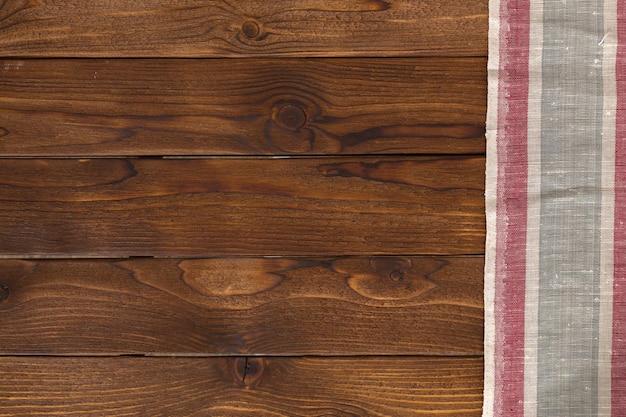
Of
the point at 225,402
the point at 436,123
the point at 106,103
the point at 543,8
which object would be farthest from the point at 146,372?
the point at 543,8

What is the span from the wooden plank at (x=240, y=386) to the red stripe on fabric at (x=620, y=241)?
0.12 metres

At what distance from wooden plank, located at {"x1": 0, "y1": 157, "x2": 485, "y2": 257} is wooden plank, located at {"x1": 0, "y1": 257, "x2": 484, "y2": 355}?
0.05ft

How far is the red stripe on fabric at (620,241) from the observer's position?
1.86 ft

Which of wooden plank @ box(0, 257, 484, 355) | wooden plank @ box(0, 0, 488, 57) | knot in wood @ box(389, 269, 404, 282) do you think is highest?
wooden plank @ box(0, 0, 488, 57)

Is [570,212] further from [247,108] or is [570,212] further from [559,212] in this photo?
[247,108]

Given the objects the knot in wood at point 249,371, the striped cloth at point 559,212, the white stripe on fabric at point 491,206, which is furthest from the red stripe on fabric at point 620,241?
the knot in wood at point 249,371

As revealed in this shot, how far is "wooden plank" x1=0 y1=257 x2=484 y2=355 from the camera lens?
0.59m

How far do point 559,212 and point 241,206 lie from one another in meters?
0.29

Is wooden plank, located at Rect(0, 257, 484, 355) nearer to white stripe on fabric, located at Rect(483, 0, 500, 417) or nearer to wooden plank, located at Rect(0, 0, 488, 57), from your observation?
white stripe on fabric, located at Rect(483, 0, 500, 417)

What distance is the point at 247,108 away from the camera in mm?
590

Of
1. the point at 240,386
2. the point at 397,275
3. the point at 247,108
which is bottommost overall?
the point at 240,386

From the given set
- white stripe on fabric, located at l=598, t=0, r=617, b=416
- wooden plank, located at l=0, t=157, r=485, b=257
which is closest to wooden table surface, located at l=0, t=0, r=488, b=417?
wooden plank, located at l=0, t=157, r=485, b=257

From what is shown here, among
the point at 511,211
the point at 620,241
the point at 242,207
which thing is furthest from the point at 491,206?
the point at 242,207

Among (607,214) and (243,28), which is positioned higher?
(243,28)
